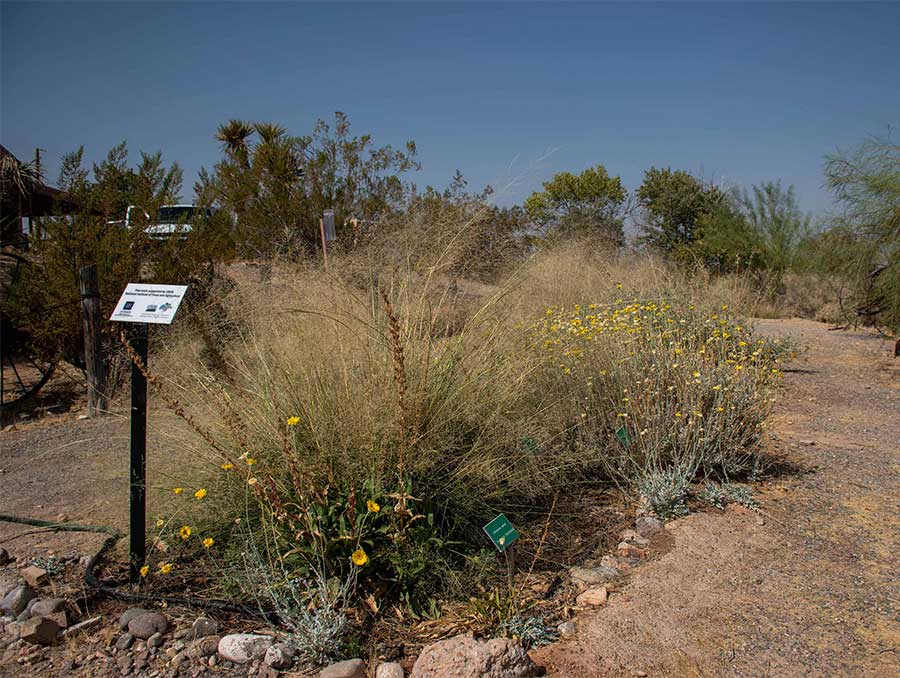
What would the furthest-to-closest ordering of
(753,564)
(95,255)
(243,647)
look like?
1. (95,255)
2. (753,564)
3. (243,647)

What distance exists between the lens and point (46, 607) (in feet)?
9.19

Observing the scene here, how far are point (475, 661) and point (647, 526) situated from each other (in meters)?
1.61

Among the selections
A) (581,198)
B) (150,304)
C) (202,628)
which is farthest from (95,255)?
(581,198)

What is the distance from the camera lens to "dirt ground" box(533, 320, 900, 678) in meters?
2.49

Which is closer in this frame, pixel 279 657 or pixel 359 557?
pixel 279 657

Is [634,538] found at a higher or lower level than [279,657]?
higher

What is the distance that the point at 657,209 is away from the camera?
66.2 feet

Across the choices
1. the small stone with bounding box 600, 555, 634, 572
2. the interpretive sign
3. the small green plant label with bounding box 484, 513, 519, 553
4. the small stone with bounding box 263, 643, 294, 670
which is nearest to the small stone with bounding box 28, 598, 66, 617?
the small stone with bounding box 263, 643, 294, 670

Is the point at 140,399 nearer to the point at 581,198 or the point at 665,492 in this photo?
the point at 665,492

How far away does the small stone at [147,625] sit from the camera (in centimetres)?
268

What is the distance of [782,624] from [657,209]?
18.8 metres

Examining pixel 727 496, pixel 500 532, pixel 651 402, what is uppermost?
pixel 651 402

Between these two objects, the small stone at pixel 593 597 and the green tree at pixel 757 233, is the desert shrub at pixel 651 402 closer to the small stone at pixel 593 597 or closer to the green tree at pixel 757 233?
the small stone at pixel 593 597

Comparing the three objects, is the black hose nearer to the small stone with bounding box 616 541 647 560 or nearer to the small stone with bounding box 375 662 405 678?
the small stone with bounding box 375 662 405 678
